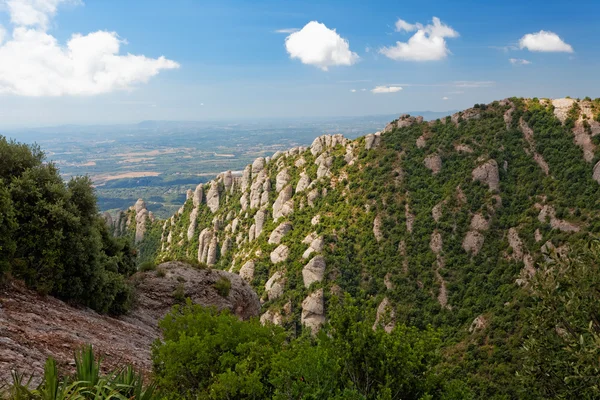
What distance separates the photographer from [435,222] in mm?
55719

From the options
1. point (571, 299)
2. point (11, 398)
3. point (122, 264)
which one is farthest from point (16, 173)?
point (571, 299)

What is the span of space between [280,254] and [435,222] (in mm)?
26937

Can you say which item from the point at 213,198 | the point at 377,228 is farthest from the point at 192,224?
the point at 377,228

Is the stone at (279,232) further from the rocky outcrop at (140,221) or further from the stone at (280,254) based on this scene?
the rocky outcrop at (140,221)

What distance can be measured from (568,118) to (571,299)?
180ft

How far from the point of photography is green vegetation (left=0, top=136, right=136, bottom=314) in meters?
14.9

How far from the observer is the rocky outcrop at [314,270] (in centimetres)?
5778

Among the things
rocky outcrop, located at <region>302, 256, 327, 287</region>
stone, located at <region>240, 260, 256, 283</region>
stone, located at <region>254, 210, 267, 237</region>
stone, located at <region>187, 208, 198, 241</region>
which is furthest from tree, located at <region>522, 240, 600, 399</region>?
stone, located at <region>187, 208, 198, 241</region>

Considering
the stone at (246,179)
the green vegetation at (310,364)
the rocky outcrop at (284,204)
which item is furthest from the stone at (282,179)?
the green vegetation at (310,364)

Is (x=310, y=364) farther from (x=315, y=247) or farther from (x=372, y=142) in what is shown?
(x=372, y=142)

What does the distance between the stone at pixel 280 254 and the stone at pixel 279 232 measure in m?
2.74

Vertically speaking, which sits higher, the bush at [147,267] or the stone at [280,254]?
the bush at [147,267]

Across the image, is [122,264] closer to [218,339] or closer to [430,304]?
[218,339]

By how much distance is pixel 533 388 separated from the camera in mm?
14758
